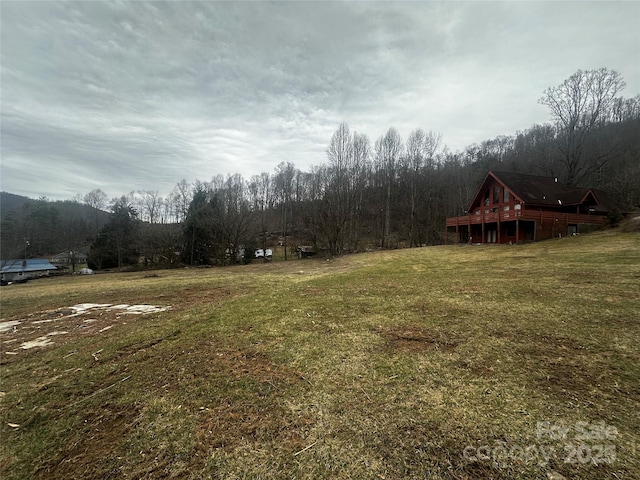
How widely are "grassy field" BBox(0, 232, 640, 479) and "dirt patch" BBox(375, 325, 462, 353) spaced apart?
3cm

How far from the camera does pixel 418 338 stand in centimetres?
439

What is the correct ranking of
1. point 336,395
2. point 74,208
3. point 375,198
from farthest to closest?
point 74,208 < point 375,198 < point 336,395

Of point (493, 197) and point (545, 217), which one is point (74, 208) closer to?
point (493, 197)

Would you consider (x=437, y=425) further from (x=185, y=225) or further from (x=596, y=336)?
(x=185, y=225)

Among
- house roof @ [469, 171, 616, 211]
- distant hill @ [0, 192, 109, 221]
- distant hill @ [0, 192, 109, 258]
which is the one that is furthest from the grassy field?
distant hill @ [0, 192, 109, 221]

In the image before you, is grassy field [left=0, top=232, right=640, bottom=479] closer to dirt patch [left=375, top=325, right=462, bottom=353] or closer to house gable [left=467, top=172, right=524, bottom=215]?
dirt patch [left=375, top=325, right=462, bottom=353]

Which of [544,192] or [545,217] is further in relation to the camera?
[544,192]

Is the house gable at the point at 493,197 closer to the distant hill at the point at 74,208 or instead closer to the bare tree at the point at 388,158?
the bare tree at the point at 388,158

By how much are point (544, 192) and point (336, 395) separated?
30.8m

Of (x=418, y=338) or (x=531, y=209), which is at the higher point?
(x=531, y=209)

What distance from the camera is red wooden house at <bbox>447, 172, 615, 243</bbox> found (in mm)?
21938

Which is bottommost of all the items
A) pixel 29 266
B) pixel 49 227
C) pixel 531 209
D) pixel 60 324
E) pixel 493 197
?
pixel 29 266

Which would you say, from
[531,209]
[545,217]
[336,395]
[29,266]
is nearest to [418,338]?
[336,395]

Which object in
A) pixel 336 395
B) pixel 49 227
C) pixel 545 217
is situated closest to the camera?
pixel 336 395
